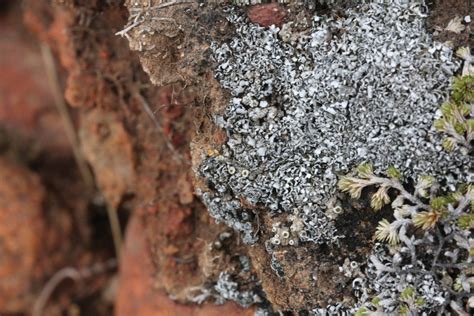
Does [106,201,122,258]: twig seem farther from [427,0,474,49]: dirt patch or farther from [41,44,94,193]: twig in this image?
[427,0,474,49]: dirt patch

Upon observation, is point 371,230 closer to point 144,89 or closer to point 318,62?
point 318,62

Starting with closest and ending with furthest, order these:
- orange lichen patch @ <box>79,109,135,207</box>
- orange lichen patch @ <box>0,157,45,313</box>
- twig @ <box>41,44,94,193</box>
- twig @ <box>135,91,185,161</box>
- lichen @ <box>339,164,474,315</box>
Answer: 1. lichen @ <box>339,164,474,315</box>
2. twig @ <box>135,91,185,161</box>
3. orange lichen patch @ <box>79,109,135,207</box>
4. orange lichen patch @ <box>0,157,45,313</box>
5. twig @ <box>41,44,94,193</box>

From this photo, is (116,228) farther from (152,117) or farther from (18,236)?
(152,117)

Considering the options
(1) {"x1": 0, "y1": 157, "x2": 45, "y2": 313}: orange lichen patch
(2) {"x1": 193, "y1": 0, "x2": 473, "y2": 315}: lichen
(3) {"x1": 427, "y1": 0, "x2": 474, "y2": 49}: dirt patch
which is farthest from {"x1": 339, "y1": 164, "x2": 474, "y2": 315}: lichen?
(1) {"x1": 0, "y1": 157, "x2": 45, "y2": 313}: orange lichen patch

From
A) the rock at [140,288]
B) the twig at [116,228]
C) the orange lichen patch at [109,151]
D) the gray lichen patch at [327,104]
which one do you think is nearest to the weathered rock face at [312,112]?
the gray lichen patch at [327,104]

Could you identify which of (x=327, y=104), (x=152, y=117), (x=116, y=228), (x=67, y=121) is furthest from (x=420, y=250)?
(x=67, y=121)

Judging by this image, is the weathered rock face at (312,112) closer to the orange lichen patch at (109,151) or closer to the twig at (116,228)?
the orange lichen patch at (109,151)

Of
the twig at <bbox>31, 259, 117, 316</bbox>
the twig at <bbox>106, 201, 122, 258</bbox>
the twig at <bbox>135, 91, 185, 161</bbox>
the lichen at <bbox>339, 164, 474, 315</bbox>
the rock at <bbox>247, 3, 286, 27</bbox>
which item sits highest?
the rock at <bbox>247, 3, 286, 27</bbox>
